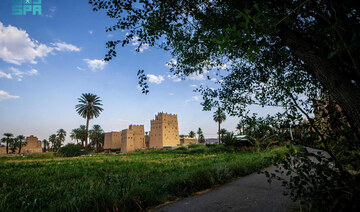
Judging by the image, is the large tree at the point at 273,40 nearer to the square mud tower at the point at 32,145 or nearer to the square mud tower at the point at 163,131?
the square mud tower at the point at 163,131

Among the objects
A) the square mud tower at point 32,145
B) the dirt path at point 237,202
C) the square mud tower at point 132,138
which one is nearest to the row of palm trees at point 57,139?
the square mud tower at point 32,145

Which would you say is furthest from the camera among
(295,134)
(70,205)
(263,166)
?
(263,166)

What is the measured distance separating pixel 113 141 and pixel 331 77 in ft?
250

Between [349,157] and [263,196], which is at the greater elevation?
[349,157]

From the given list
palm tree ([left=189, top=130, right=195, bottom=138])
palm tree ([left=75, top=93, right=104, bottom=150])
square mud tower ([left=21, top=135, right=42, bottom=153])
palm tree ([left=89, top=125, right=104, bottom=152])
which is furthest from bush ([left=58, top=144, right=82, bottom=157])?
palm tree ([left=189, top=130, right=195, bottom=138])

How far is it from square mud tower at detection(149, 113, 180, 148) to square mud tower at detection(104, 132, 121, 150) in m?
17.6

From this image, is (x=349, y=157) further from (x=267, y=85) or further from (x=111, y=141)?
(x=111, y=141)

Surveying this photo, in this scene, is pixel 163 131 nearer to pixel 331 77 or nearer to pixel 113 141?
pixel 113 141

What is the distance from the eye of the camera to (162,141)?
59.1 meters

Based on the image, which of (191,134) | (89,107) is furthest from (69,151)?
(191,134)

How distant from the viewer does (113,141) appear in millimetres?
71312

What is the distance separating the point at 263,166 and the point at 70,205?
6.98m

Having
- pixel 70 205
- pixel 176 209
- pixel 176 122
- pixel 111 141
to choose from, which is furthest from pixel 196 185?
pixel 111 141

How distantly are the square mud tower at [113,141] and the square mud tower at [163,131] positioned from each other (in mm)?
17582
